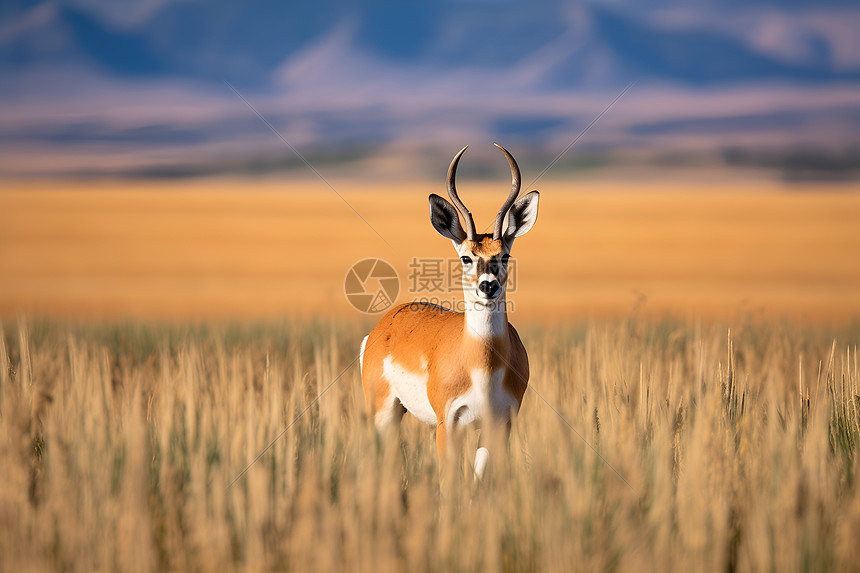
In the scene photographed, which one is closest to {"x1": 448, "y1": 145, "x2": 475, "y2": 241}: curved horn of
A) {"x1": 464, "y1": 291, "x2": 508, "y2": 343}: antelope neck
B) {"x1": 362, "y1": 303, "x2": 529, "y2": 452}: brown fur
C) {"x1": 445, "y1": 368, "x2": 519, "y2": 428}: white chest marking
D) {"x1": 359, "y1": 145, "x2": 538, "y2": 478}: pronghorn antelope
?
{"x1": 359, "y1": 145, "x2": 538, "y2": 478}: pronghorn antelope

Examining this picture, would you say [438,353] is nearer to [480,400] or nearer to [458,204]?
[480,400]

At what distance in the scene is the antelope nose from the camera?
550 centimetres

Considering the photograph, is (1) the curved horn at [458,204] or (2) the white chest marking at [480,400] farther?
(1) the curved horn at [458,204]

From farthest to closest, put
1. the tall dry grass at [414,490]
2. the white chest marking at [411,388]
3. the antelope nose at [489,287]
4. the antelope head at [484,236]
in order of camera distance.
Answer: the white chest marking at [411,388] < the antelope head at [484,236] < the antelope nose at [489,287] < the tall dry grass at [414,490]

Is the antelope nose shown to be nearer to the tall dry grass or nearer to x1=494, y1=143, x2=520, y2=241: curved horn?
x1=494, y1=143, x2=520, y2=241: curved horn

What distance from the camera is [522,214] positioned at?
6242 millimetres

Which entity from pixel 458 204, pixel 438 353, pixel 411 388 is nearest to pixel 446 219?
pixel 458 204

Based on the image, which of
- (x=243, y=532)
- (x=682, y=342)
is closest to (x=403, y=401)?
(x=243, y=532)

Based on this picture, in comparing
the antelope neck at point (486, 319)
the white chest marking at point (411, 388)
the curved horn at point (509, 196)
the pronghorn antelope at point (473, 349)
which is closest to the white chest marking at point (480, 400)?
the pronghorn antelope at point (473, 349)

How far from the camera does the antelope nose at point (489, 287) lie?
5.50 metres

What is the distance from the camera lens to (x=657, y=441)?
5219 millimetres

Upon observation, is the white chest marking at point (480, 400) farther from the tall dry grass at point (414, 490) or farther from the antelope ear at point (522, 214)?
the antelope ear at point (522, 214)

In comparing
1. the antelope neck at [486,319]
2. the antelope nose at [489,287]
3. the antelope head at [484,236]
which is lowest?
the antelope neck at [486,319]

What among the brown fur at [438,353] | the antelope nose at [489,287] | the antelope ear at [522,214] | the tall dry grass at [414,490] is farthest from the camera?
the antelope ear at [522,214]
